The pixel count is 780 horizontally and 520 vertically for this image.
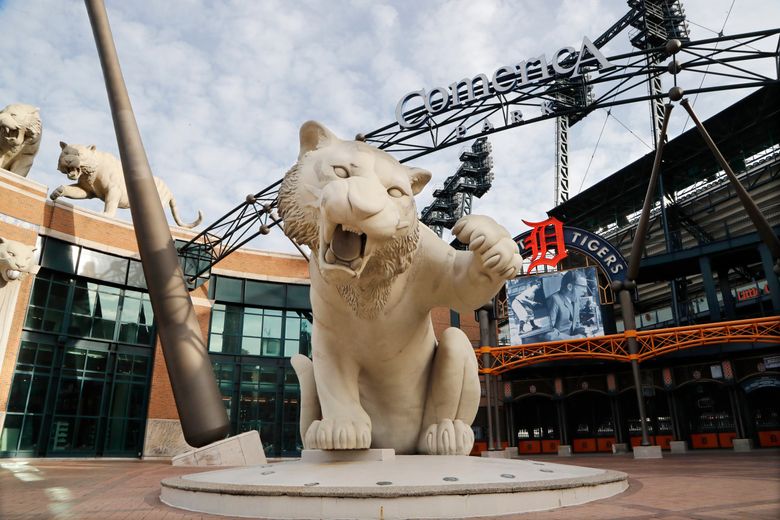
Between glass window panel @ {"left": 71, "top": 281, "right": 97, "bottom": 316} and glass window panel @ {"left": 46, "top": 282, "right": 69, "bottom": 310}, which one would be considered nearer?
glass window panel @ {"left": 46, "top": 282, "right": 69, "bottom": 310}

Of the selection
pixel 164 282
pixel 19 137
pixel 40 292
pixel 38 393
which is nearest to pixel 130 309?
pixel 40 292

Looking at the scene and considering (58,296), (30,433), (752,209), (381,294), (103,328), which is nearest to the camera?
(381,294)

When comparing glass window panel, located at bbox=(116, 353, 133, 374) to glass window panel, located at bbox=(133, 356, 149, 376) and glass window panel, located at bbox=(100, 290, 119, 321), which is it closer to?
glass window panel, located at bbox=(133, 356, 149, 376)

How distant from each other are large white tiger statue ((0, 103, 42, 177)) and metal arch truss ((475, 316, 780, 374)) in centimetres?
1420

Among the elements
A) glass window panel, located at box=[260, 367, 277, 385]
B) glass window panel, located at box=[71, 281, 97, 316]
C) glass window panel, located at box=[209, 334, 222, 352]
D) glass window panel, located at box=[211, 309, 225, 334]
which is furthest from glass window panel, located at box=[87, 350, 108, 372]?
glass window panel, located at box=[260, 367, 277, 385]

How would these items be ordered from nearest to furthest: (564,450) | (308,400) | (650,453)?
(308,400)
(650,453)
(564,450)

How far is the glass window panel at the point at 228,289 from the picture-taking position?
18311 millimetres

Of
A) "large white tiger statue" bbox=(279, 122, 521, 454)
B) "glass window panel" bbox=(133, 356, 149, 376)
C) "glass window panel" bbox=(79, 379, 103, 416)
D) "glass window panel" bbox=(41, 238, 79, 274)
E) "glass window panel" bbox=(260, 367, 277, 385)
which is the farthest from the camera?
"glass window panel" bbox=(260, 367, 277, 385)

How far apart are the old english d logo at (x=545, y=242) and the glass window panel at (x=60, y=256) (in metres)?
15.1

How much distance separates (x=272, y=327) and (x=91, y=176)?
25.7 feet

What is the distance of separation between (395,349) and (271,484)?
1.02 meters

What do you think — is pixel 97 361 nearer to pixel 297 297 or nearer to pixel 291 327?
pixel 291 327

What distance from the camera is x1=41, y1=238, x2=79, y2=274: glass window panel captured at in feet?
47.3

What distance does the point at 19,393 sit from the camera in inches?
535
